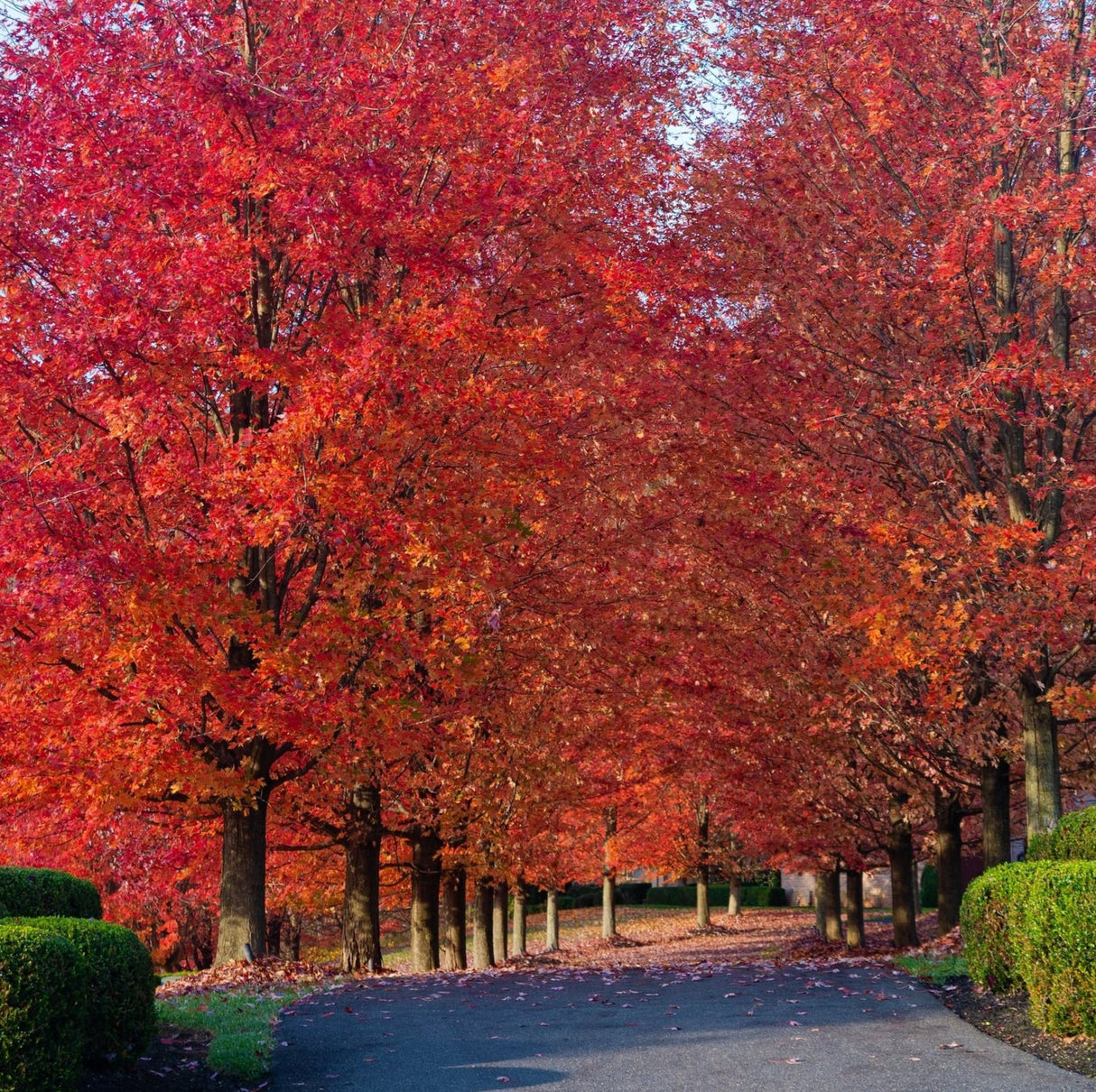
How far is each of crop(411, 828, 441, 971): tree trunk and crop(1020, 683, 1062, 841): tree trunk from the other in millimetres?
10461

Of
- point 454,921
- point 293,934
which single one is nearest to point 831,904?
point 454,921

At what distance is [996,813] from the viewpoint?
16.8 m

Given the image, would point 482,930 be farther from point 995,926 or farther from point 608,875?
point 995,926

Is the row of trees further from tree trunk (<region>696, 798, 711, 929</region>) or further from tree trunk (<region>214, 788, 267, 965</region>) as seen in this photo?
tree trunk (<region>696, 798, 711, 929</region>)

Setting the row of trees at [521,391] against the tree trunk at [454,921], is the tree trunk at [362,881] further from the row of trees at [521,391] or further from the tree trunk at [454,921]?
the tree trunk at [454,921]

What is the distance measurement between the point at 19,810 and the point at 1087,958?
1333 cm

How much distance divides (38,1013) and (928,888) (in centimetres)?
4031

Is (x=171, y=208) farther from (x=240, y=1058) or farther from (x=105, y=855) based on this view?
(x=105, y=855)

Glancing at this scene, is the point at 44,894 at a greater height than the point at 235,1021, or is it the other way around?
the point at 44,894

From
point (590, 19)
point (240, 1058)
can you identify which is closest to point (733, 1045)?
point (240, 1058)

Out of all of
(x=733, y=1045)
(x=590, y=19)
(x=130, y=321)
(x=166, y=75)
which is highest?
(x=590, y=19)

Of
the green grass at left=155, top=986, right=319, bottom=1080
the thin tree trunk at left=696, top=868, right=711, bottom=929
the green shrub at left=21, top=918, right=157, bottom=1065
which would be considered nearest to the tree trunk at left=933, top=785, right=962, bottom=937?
the green grass at left=155, top=986, right=319, bottom=1080

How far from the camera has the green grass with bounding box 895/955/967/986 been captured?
12266mm

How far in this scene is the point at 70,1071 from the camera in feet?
23.0
